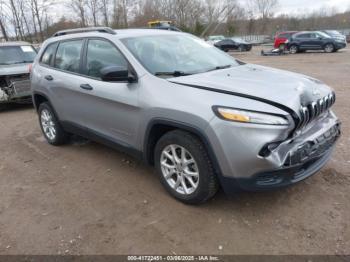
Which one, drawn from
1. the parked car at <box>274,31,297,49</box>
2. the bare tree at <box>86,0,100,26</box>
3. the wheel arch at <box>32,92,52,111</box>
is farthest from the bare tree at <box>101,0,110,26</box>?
the wheel arch at <box>32,92,52,111</box>

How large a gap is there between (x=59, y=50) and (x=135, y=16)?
4126 cm

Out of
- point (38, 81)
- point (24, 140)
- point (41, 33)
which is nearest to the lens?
point (38, 81)

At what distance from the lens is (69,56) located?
4617mm

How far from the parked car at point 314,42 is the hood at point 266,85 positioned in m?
23.3

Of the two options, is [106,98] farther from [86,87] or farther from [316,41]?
[316,41]

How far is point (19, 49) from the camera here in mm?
9375

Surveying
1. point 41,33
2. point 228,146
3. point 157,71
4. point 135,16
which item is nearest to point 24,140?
point 157,71

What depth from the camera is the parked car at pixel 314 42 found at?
23.8 meters

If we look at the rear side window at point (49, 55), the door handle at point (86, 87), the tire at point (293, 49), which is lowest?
the tire at point (293, 49)

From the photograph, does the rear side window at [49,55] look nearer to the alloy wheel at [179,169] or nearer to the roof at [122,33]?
the roof at [122,33]

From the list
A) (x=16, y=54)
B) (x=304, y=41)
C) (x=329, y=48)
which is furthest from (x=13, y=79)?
(x=329, y=48)

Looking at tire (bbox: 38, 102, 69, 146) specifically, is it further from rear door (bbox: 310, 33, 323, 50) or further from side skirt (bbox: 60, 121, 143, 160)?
rear door (bbox: 310, 33, 323, 50)

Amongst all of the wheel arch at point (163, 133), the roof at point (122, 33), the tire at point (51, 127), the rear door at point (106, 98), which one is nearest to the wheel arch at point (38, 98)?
the tire at point (51, 127)

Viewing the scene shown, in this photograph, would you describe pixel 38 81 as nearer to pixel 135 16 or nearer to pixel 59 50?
pixel 59 50
